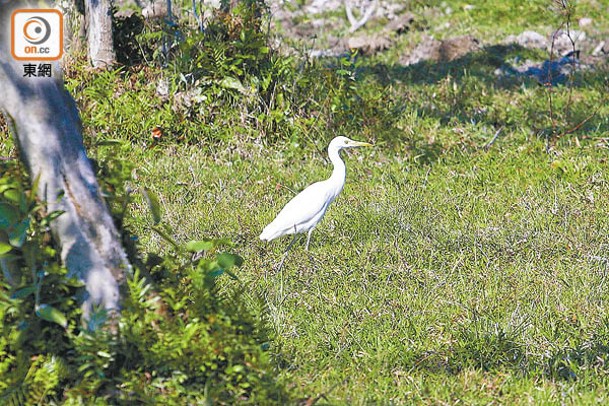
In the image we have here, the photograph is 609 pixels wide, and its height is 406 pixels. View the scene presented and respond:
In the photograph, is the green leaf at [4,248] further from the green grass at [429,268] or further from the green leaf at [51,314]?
the green grass at [429,268]

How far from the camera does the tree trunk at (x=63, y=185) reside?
339 centimetres

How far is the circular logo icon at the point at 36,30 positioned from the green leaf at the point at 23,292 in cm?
105

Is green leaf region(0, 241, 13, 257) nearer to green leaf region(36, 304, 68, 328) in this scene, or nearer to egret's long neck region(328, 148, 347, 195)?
green leaf region(36, 304, 68, 328)

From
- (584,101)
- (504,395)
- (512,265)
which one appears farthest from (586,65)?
(504,395)

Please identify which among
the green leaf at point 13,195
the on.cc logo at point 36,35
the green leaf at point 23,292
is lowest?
the green leaf at point 23,292

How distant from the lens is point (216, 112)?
8570 millimetres

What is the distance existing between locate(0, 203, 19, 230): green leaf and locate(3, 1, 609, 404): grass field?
1.64ft

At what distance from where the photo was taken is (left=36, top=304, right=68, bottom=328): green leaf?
3261 millimetres

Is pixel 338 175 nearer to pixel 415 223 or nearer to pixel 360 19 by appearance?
pixel 415 223

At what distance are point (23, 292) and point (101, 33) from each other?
6022 mm

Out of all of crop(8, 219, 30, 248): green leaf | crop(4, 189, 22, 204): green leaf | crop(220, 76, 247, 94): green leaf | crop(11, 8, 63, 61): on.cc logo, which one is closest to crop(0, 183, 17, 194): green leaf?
crop(4, 189, 22, 204): green leaf

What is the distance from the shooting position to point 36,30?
3.74m

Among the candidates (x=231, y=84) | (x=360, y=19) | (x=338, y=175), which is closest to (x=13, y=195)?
(x=338, y=175)

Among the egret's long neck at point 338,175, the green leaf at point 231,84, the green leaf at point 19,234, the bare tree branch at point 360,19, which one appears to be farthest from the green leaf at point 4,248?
the bare tree branch at point 360,19
